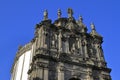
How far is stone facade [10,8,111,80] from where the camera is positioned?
20.9m

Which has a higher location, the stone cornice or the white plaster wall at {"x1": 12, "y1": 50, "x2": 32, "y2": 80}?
the stone cornice

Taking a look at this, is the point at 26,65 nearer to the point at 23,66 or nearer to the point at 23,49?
the point at 23,66

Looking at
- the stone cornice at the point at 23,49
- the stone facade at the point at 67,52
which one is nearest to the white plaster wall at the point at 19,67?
the stone cornice at the point at 23,49

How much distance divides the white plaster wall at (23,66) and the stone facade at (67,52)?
3.09 meters

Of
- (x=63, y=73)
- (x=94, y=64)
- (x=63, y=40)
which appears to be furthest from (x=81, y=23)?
(x=63, y=73)

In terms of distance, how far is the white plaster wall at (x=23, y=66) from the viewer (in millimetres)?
26048

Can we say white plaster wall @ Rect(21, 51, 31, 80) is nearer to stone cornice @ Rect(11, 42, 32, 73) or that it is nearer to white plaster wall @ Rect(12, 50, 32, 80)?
white plaster wall @ Rect(12, 50, 32, 80)

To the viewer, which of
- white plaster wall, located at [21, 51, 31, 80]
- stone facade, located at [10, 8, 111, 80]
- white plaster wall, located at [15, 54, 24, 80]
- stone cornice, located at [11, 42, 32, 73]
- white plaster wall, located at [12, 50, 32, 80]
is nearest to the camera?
stone facade, located at [10, 8, 111, 80]

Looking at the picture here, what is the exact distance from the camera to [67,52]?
2302cm

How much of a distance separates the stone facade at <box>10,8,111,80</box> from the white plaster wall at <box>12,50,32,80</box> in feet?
10.2

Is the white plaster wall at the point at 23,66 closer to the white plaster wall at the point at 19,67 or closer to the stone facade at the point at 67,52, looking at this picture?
the white plaster wall at the point at 19,67

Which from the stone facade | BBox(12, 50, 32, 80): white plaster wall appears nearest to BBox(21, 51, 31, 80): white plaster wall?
BBox(12, 50, 32, 80): white plaster wall

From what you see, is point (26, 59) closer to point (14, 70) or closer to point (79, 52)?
point (14, 70)

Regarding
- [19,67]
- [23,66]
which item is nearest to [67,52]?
[23,66]
